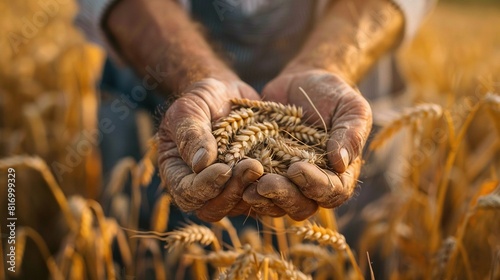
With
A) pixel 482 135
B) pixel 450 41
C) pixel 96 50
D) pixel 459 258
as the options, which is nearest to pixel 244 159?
pixel 459 258

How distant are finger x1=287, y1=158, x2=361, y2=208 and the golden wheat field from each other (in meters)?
0.06

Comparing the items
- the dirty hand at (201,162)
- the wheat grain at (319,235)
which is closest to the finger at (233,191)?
the dirty hand at (201,162)

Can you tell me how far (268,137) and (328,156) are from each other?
0.44ft

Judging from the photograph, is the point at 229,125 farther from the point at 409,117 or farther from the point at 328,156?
the point at 409,117

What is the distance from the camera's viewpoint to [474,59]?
4.40 m

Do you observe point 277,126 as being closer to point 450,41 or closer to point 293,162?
point 293,162

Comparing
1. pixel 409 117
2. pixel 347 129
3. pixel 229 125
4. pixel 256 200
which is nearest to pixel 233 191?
pixel 256 200

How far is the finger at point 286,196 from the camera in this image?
107 cm

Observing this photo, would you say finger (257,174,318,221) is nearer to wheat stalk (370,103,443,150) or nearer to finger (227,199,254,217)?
finger (227,199,254,217)

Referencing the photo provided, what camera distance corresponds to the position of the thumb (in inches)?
43.7

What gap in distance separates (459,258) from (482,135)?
80.5 inches

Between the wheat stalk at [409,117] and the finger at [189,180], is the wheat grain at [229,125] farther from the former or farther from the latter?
the wheat stalk at [409,117]

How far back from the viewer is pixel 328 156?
1.19 metres

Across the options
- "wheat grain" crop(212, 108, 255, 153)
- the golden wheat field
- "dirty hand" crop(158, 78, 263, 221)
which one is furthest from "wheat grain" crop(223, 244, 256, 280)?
"wheat grain" crop(212, 108, 255, 153)
